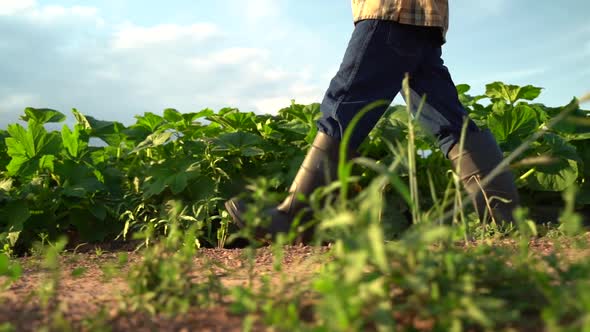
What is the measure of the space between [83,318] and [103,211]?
218cm

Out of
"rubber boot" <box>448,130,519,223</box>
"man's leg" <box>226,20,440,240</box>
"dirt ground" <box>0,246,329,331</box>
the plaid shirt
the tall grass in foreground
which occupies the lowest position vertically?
"dirt ground" <box>0,246,329,331</box>

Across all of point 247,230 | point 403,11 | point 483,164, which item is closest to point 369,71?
point 403,11

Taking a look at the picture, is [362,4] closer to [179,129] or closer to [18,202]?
[179,129]

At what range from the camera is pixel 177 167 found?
3328 mm

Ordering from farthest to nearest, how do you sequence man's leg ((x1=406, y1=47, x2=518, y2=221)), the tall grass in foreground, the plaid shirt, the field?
man's leg ((x1=406, y1=47, x2=518, y2=221)) < the plaid shirt < the field < the tall grass in foreground

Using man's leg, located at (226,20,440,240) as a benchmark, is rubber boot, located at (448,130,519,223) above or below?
below

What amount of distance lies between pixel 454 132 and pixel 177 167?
1538 millimetres

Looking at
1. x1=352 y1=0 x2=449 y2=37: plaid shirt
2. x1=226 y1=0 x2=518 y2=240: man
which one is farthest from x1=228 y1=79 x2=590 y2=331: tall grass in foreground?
x1=352 y1=0 x2=449 y2=37: plaid shirt

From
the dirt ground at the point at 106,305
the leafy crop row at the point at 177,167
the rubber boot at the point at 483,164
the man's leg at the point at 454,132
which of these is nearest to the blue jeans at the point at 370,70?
the man's leg at the point at 454,132

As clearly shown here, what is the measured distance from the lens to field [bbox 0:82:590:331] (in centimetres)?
108

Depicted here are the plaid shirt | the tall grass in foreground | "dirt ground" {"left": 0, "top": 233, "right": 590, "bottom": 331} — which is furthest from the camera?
the plaid shirt

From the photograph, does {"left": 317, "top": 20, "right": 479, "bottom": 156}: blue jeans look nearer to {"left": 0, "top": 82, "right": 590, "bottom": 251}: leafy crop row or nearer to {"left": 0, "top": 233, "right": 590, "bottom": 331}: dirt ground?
{"left": 0, "top": 82, "right": 590, "bottom": 251}: leafy crop row

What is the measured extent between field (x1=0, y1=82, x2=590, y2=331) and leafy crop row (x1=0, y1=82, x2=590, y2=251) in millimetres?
11

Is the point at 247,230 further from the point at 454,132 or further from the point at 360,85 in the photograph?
the point at 454,132
